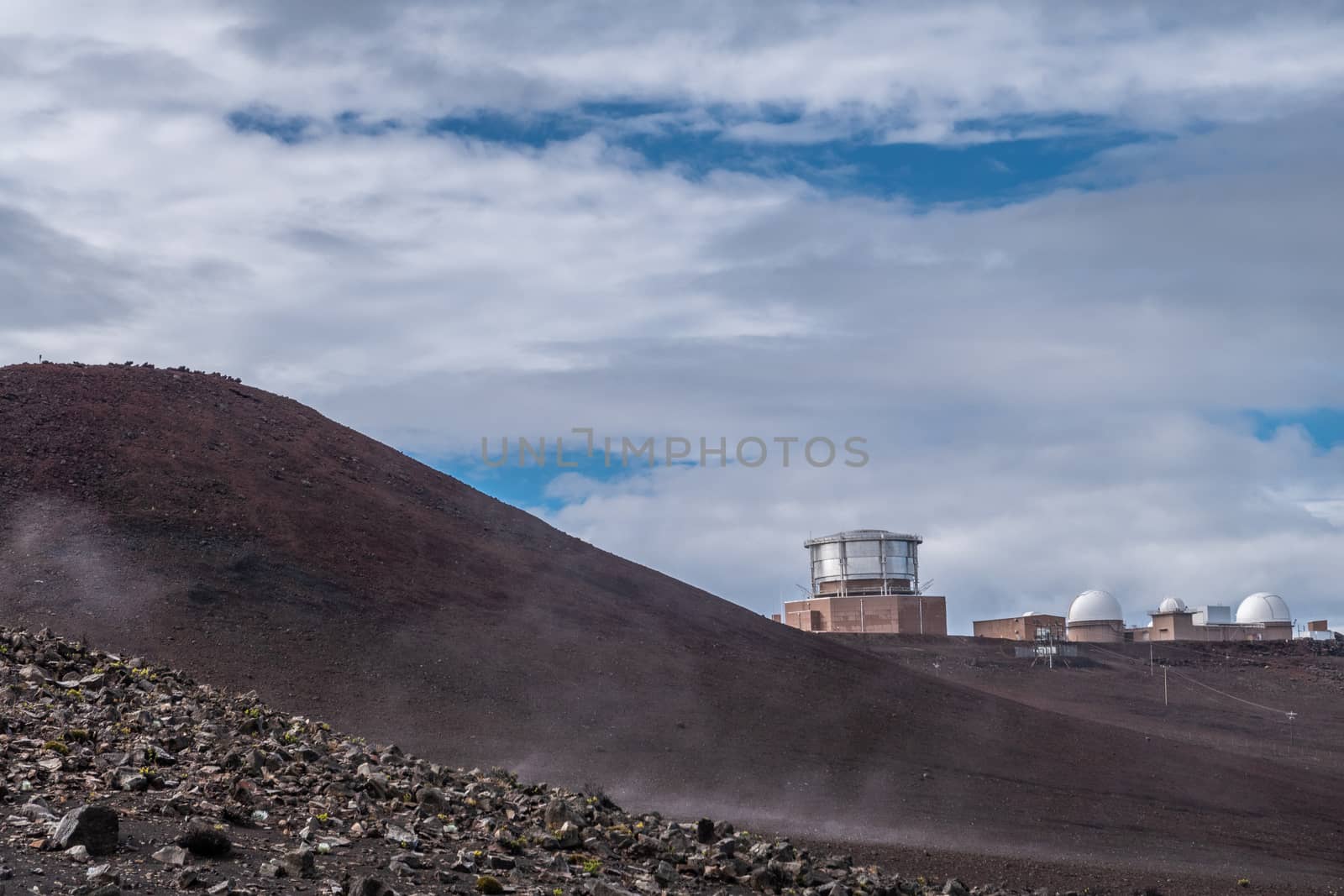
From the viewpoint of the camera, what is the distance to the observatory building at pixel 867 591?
6506 centimetres

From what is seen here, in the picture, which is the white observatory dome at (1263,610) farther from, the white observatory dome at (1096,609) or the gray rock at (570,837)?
the gray rock at (570,837)

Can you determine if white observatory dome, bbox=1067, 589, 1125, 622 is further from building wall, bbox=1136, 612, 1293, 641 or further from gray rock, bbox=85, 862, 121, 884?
gray rock, bbox=85, 862, 121, 884

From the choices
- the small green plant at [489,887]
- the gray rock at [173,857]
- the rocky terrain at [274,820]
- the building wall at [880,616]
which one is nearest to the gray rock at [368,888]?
the rocky terrain at [274,820]

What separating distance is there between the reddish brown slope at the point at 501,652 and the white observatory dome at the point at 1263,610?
4541cm

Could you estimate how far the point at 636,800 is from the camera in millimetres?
23406

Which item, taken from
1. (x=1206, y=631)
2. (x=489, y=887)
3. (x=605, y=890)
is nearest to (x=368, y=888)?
(x=489, y=887)

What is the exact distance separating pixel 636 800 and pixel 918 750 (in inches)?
375

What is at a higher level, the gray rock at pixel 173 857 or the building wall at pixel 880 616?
the building wall at pixel 880 616

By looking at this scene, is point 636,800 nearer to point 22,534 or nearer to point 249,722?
point 249,722

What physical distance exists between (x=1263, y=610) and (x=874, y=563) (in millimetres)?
28205

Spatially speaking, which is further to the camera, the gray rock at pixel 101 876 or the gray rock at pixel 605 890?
the gray rock at pixel 605 890

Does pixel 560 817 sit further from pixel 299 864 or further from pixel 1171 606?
pixel 1171 606

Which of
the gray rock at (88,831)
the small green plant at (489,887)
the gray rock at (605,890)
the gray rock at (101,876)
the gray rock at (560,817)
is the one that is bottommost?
the gray rock at (605,890)

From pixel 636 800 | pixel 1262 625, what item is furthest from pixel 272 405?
pixel 1262 625
